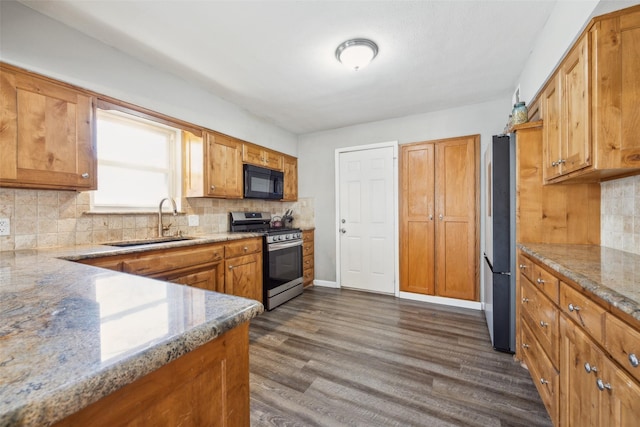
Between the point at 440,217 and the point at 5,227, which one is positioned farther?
the point at 440,217

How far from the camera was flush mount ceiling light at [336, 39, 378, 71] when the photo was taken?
2.03 m

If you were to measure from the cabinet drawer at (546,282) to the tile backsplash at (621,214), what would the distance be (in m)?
0.49

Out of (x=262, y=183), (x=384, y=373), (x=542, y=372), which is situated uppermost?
(x=262, y=183)

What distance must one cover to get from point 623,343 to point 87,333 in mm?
1406

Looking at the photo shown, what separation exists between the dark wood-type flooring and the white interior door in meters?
0.90

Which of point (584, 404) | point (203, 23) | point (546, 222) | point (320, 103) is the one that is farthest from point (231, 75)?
point (584, 404)

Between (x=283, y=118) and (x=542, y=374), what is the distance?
3.53 metres

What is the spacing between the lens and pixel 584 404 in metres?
1.02

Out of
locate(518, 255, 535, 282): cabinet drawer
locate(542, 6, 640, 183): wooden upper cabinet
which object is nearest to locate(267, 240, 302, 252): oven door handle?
locate(518, 255, 535, 282): cabinet drawer

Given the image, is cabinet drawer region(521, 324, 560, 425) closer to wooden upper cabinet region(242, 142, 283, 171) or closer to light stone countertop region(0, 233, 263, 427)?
light stone countertop region(0, 233, 263, 427)

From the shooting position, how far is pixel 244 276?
2807 mm

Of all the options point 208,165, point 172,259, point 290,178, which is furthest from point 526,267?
point 290,178

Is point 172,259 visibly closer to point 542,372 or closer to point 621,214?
point 542,372

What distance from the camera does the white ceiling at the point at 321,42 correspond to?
1728mm
